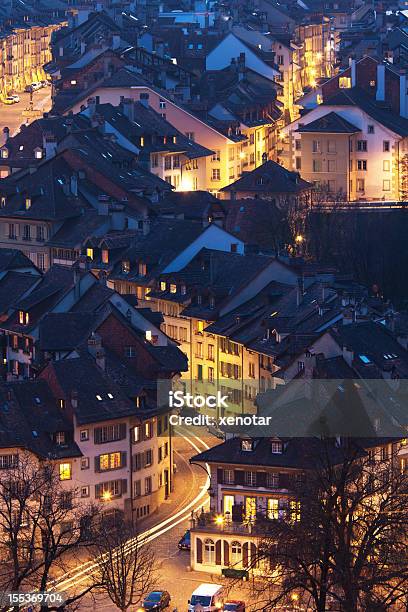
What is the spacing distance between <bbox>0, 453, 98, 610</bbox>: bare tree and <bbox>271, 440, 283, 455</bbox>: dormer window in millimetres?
5254

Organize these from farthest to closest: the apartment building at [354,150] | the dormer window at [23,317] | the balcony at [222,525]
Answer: the apartment building at [354,150] → the dormer window at [23,317] → the balcony at [222,525]

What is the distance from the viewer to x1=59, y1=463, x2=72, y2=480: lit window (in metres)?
79.6

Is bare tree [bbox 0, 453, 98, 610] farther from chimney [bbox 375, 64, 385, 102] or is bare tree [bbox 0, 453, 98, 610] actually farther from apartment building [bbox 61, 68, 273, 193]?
chimney [bbox 375, 64, 385, 102]

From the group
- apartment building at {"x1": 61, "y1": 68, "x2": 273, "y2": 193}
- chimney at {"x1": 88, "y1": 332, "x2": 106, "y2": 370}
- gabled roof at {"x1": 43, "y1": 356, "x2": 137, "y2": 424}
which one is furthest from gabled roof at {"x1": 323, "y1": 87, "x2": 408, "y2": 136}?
gabled roof at {"x1": 43, "y1": 356, "x2": 137, "y2": 424}

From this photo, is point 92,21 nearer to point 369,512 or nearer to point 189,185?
point 189,185

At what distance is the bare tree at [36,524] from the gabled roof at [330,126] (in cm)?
5335

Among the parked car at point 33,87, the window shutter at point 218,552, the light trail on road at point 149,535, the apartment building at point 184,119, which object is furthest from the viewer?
the parked car at point 33,87

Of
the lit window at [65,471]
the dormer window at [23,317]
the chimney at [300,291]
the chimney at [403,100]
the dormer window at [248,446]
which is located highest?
the chimney at [403,100]

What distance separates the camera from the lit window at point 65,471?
79562mm

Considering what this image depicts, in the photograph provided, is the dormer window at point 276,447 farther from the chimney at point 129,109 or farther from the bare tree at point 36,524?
the chimney at point 129,109

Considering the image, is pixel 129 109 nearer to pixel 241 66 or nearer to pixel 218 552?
pixel 241 66

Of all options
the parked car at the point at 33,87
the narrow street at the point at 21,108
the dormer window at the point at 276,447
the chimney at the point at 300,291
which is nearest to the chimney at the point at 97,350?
the dormer window at the point at 276,447

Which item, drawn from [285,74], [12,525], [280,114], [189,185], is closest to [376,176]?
[189,185]

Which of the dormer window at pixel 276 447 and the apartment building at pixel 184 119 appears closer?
the dormer window at pixel 276 447
